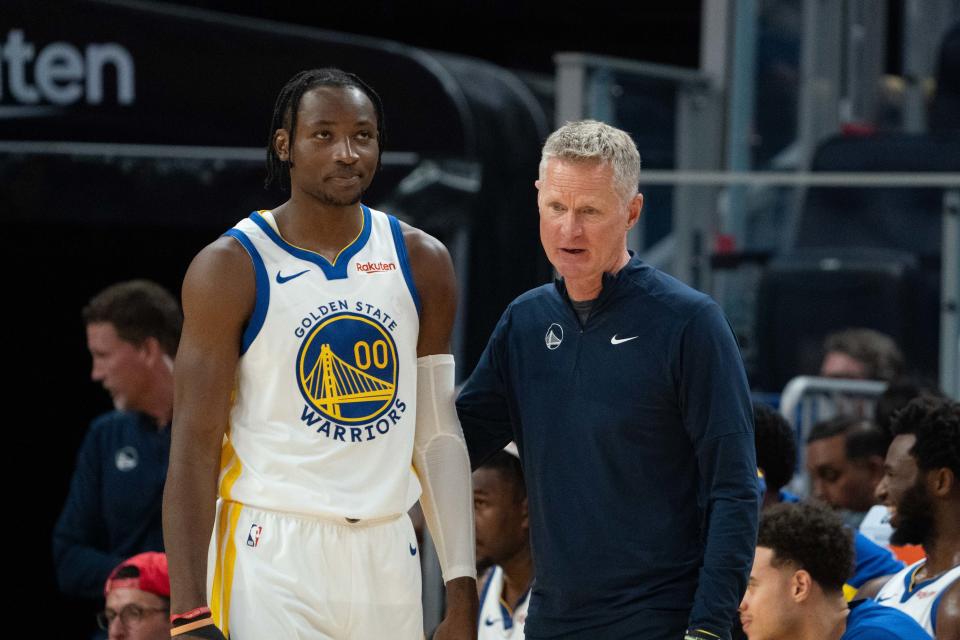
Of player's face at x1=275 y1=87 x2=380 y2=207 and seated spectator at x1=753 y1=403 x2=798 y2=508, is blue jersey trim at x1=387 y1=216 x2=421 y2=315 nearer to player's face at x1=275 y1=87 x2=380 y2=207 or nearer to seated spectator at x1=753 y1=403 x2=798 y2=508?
player's face at x1=275 y1=87 x2=380 y2=207

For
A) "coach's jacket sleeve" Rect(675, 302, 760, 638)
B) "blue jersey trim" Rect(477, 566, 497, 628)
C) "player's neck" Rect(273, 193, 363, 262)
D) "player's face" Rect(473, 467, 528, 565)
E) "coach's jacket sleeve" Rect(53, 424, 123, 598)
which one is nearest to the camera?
"coach's jacket sleeve" Rect(675, 302, 760, 638)

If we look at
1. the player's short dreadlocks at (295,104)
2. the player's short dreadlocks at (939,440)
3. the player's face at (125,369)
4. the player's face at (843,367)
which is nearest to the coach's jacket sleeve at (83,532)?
the player's face at (125,369)

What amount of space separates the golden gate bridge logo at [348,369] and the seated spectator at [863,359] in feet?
14.2

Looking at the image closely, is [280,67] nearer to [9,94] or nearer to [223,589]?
[9,94]

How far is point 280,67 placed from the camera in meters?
6.27

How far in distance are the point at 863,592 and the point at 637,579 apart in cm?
164

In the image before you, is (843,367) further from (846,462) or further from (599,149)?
(599,149)

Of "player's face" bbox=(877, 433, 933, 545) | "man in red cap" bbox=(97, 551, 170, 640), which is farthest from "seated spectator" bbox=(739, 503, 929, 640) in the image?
"man in red cap" bbox=(97, 551, 170, 640)

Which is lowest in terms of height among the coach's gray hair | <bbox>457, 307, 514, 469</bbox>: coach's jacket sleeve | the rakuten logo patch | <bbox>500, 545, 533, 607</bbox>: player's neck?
<bbox>500, 545, 533, 607</bbox>: player's neck

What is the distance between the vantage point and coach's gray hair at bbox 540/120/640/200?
3.26 metres

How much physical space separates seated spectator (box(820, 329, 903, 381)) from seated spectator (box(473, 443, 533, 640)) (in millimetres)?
2968

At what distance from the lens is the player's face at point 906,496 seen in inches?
172

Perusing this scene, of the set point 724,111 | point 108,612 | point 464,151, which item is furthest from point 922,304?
point 108,612

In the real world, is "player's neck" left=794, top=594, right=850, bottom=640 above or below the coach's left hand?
below
